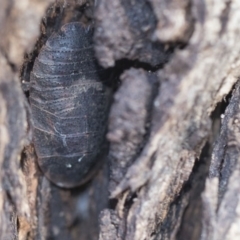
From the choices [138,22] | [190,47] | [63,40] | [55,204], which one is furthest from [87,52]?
[55,204]

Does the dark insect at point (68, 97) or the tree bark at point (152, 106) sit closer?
the tree bark at point (152, 106)

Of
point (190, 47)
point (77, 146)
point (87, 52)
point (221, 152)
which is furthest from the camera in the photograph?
point (77, 146)

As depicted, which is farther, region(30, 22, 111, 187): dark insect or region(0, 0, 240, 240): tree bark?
region(30, 22, 111, 187): dark insect

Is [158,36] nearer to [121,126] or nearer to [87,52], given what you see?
[121,126]

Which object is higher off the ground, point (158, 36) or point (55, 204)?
point (158, 36)
